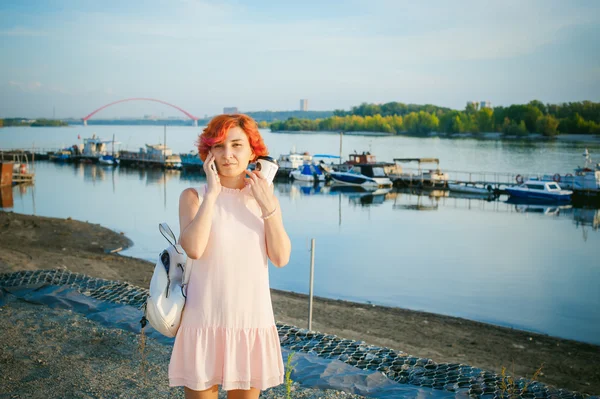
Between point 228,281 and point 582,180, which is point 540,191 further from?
point 228,281

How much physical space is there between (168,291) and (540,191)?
112ft

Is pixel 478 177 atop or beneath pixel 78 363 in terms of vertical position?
beneath

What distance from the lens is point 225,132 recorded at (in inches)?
81.9

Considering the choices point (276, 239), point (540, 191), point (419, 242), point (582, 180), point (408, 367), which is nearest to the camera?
point (276, 239)

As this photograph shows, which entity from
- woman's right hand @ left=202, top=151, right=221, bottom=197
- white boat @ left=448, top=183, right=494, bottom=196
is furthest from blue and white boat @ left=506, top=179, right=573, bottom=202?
woman's right hand @ left=202, top=151, right=221, bottom=197

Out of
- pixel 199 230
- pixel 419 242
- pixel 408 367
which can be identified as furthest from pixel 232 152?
pixel 419 242

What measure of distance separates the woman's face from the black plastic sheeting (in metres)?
2.32

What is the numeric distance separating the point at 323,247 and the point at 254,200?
54.8 feet

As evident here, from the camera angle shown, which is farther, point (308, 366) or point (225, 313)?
point (308, 366)

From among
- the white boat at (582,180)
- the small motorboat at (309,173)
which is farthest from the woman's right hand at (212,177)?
the small motorboat at (309,173)

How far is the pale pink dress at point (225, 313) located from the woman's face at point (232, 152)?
0.10 metres

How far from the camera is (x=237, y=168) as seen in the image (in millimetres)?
2121

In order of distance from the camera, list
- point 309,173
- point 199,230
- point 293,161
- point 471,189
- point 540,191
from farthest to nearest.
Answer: point 293,161
point 309,173
point 471,189
point 540,191
point 199,230

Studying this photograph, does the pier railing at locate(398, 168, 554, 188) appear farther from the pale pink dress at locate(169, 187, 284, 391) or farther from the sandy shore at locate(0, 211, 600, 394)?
the pale pink dress at locate(169, 187, 284, 391)
